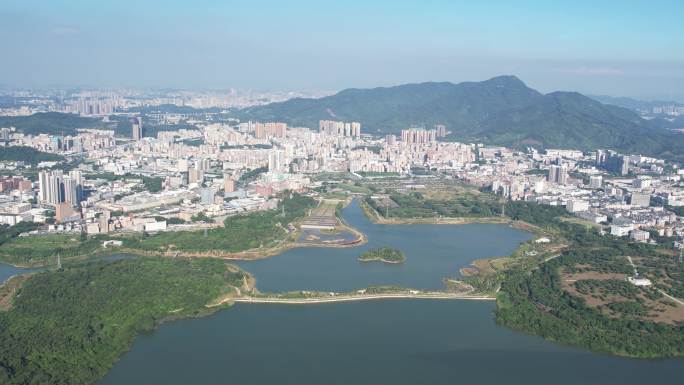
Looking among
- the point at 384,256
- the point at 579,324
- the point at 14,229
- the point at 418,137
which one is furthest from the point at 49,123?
the point at 579,324

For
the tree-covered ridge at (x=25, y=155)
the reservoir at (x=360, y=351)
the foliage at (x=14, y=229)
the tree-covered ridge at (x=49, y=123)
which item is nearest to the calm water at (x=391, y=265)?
the reservoir at (x=360, y=351)

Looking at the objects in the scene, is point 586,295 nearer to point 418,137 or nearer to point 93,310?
point 93,310

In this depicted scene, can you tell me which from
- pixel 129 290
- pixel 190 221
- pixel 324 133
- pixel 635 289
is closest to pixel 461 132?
pixel 324 133

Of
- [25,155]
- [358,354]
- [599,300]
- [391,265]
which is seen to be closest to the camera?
[358,354]

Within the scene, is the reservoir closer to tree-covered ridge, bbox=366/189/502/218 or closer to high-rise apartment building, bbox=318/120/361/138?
tree-covered ridge, bbox=366/189/502/218

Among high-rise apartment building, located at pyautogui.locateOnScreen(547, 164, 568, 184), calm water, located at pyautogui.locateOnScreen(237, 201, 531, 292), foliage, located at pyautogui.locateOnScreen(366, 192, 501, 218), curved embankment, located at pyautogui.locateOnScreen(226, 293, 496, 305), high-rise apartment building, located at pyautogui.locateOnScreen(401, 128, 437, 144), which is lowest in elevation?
curved embankment, located at pyautogui.locateOnScreen(226, 293, 496, 305)

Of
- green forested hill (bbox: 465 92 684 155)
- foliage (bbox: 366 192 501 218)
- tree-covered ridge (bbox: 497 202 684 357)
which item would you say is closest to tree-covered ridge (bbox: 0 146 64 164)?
foliage (bbox: 366 192 501 218)
